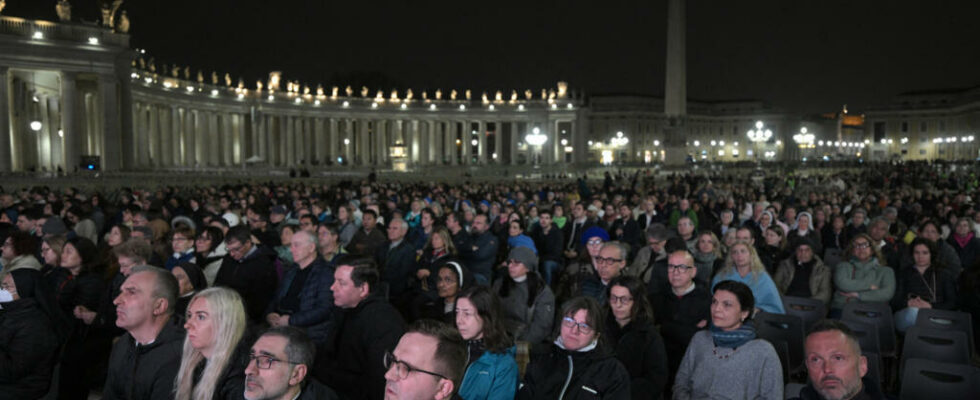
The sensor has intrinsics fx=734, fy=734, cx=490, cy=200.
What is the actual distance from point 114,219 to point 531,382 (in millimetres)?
12103

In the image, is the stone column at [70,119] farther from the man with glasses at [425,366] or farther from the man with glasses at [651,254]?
the man with glasses at [425,366]

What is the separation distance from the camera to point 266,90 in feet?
234

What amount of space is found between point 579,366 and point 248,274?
4250 mm

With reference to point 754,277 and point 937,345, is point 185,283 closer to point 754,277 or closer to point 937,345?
point 754,277

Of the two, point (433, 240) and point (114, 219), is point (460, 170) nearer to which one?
point (114, 219)

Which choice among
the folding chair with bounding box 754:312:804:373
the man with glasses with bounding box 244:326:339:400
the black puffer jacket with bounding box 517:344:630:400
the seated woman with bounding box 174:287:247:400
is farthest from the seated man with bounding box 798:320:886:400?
the seated woman with bounding box 174:287:247:400

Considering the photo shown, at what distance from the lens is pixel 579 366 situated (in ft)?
14.4

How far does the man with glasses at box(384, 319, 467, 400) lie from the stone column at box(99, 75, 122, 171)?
41.4m

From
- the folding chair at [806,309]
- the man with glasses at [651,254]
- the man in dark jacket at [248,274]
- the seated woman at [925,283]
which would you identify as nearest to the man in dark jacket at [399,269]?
the man in dark jacket at [248,274]

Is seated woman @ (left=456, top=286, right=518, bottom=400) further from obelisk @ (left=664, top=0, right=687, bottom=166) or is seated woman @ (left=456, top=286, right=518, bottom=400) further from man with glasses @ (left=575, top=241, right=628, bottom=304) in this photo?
obelisk @ (left=664, top=0, right=687, bottom=166)

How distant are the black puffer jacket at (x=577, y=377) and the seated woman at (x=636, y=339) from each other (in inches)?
30.5

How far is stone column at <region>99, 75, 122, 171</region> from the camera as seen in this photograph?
4009cm

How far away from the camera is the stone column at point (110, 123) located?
4009 cm

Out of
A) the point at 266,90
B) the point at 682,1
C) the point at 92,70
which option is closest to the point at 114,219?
the point at 92,70
